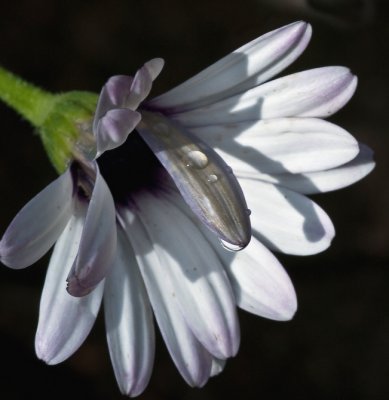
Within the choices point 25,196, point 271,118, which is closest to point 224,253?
point 271,118

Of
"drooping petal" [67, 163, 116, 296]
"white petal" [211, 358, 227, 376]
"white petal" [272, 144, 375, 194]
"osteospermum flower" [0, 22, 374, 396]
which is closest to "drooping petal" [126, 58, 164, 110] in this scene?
"osteospermum flower" [0, 22, 374, 396]

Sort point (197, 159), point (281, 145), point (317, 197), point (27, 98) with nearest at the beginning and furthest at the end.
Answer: point (197, 159) < point (281, 145) < point (27, 98) < point (317, 197)

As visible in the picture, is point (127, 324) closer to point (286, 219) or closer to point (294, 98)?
point (286, 219)

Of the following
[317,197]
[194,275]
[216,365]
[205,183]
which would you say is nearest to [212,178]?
[205,183]

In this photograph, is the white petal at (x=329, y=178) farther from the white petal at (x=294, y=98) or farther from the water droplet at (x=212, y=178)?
the water droplet at (x=212, y=178)

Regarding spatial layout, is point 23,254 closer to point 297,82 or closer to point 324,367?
point 297,82

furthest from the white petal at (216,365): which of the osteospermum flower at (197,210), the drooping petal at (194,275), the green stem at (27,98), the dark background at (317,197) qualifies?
the dark background at (317,197)

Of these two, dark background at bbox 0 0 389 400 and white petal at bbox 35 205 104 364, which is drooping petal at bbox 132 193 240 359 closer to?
white petal at bbox 35 205 104 364
